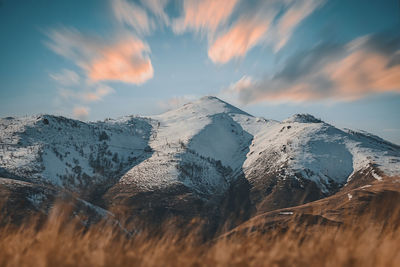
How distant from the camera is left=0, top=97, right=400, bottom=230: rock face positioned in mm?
82688

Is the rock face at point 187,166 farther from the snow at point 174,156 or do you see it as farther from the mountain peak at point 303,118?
the mountain peak at point 303,118

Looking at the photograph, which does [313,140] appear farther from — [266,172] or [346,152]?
[266,172]

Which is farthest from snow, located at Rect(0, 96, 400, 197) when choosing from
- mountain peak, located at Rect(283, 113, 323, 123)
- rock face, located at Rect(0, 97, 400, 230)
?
mountain peak, located at Rect(283, 113, 323, 123)

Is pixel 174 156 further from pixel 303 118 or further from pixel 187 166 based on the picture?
pixel 303 118

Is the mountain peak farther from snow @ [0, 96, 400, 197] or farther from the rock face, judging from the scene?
the rock face

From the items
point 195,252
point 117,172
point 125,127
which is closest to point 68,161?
point 117,172

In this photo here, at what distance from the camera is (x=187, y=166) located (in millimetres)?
109938

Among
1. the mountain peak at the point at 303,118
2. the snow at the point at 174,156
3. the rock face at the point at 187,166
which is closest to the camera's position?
the rock face at the point at 187,166

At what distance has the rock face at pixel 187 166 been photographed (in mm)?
82688

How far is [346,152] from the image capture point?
103 metres

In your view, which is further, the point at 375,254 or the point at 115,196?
the point at 115,196

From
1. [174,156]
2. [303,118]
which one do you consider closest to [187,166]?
[174,156]

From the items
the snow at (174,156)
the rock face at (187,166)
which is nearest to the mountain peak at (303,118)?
the snow at (174,156)

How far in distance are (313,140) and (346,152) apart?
570 inches
